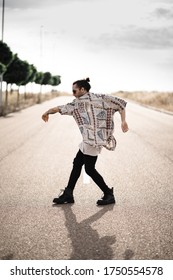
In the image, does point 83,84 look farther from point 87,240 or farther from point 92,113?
point 87,240

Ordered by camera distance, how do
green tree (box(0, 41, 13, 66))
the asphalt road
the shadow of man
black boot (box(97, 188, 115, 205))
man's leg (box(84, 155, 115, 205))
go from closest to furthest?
the shadow of man < the asphalt road < man's leg (box(84, 155, 115, 205)) < black boot (box(97, 188, 115, 205)) < green tree (box(0, 41, 13, 66))

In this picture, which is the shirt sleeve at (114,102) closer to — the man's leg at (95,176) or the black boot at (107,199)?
the man's leg at (95,176)

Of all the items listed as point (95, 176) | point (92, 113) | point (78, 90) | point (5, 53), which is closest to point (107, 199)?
point (95, 176)

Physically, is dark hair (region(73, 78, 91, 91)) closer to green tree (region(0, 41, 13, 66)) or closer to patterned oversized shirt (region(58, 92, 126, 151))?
patterned oversized shirt (region(58, 92, 126, 151))

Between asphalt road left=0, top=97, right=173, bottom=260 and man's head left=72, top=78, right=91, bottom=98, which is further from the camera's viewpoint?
man's head left=72, top=78, right=91, bottom=98

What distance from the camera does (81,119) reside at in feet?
18.9

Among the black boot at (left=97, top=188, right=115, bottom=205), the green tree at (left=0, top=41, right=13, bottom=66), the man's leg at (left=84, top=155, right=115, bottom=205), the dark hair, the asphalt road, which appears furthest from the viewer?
the green tree at (left=0, top=41, right=13, bottom=66)

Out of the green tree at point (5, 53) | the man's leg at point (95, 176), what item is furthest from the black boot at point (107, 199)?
the green tree at point (5, 53)

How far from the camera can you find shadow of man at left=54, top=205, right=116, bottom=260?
421 centimetres

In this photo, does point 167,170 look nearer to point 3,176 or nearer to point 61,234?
point 3,176

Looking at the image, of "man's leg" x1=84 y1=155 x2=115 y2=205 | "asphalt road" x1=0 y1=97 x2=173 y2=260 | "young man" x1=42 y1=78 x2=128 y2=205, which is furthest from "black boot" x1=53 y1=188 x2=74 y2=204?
"young man" x1=42 y1=78 x2=128 y2=205
